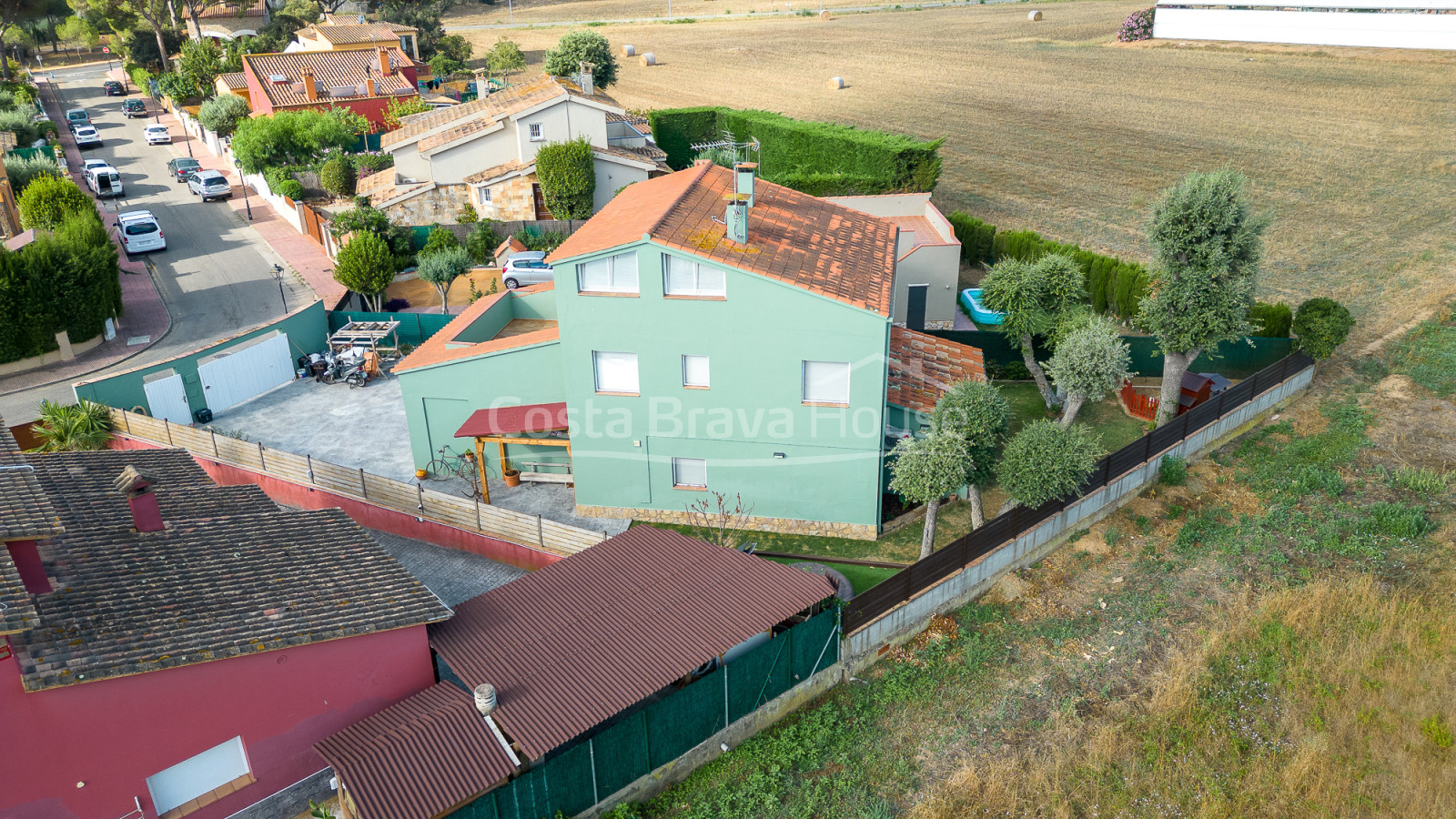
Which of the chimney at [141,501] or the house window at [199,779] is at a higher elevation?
the chimney at [141,501]

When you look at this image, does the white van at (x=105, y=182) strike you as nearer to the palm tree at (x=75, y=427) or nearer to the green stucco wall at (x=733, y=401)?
the palm tree at (x=75, y=427)

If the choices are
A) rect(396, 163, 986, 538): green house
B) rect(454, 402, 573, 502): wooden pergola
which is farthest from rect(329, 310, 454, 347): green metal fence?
rect(454, 402, 573, 502): wooden pergola

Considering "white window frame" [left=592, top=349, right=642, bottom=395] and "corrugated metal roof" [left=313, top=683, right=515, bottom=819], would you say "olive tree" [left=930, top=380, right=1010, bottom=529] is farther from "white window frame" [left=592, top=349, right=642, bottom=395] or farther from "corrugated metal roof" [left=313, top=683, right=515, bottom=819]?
"corrugated metal roof" [left=313, top=683, right=515, bottom=819]

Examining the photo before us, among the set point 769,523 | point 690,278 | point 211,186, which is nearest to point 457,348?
point 690,278

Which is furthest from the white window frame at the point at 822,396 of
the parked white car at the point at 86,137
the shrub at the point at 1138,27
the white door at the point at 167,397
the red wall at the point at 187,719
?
the parked white car at the point at 86,137

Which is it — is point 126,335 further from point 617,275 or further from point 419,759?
point 419,759

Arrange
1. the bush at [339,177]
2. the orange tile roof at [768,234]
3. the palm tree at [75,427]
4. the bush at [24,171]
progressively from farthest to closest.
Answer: the bush at [339,177], the bush at [24,171], the palm tree at [75,427], the orange tile roof at [768,234]
